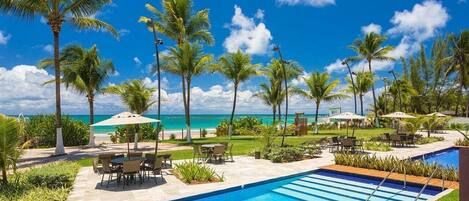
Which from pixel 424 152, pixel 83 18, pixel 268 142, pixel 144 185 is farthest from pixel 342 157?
pixel 83 18

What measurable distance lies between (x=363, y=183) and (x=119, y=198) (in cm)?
679

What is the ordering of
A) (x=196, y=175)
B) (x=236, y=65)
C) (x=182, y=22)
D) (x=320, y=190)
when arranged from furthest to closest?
1. (x=236, y=65)
2. (x=182, y=22)
3. (x=196, y=175)
4. (x=320, y=190)

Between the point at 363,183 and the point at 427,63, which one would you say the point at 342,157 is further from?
the point at 427,63

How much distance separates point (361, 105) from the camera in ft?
131

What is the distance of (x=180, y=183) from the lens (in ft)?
32.3

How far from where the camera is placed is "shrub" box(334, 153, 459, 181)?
964 cm

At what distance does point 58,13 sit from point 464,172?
16.6 meters

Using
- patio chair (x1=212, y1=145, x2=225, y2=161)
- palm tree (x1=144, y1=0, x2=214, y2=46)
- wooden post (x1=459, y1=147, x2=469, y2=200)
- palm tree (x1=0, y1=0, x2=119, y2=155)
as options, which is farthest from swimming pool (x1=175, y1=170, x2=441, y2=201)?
palm tree (x1=144, y1=0, x2=214, y2=46)

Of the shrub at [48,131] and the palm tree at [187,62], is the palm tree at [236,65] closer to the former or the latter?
the palm tree at [187,62]

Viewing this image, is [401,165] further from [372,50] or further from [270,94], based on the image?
[372,50]

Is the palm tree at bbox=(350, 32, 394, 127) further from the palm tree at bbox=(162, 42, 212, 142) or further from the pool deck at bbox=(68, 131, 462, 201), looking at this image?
the pool deck at bbox=(68, 131, 462, 201)

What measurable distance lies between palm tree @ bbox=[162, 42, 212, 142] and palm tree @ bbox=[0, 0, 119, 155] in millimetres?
5514

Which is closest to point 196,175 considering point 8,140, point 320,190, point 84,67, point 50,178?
point 320,190

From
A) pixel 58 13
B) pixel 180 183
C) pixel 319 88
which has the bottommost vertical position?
pixel 180 183
